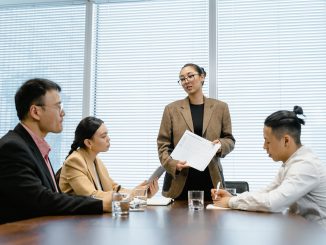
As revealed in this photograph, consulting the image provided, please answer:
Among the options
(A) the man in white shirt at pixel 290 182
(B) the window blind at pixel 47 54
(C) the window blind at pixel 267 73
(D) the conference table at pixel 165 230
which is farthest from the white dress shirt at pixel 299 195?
(B) the window blind at pixel 47 54

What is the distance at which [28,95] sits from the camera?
1.63 metres

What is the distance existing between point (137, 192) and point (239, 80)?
8.07ft

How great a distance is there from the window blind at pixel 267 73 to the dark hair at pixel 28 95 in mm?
2446

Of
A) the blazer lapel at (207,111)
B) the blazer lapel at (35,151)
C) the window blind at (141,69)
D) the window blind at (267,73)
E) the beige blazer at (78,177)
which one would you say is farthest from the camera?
the window blind at (141,69)

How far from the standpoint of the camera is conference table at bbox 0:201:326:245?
0.90 m

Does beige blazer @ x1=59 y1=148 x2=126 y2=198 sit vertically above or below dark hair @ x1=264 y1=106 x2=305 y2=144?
below

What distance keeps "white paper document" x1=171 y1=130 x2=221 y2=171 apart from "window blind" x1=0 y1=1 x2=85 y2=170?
2.20 meters

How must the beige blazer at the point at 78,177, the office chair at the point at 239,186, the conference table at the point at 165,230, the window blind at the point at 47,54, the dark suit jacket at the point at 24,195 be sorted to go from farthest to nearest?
the window blind at the point at 47,54 → the office chair at the point at 239,186 → the beige blazer at the point at 78,177 → the dark suit jacket at the point at 24,195 → the conference table at the point at 165,230

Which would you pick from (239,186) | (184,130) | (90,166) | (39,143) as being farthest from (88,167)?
(239,186)

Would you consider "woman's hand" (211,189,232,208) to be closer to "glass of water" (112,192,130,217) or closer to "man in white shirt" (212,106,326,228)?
"man in white shirt" (212,106,326,228)

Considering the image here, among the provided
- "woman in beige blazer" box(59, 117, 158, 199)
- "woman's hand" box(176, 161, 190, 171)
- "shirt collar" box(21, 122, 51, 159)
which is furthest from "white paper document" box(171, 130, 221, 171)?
"shirt collar" box(21, 122, 51, 159)

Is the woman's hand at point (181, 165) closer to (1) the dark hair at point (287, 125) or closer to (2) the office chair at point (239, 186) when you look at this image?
(1) the dark hair at point (287, 125)

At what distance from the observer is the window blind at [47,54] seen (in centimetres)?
413

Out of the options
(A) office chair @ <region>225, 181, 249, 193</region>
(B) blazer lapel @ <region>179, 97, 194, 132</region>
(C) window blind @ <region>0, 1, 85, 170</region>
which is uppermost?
(C) window blind @ <region>0, 1, 85, 170</region>
